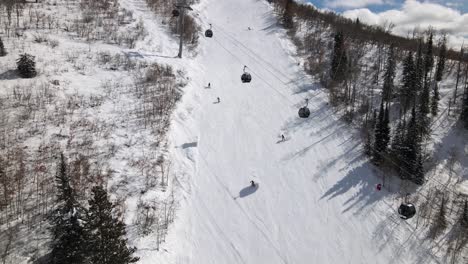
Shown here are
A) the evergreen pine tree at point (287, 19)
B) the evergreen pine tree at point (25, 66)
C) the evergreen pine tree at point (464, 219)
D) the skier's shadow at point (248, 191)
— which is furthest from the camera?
the evergreen pine tree at point (287, 19)

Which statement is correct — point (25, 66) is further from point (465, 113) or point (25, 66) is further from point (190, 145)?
point (465, 113)

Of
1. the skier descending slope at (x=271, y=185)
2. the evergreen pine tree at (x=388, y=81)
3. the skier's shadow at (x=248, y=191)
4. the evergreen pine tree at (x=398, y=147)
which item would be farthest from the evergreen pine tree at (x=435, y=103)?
the skier's shadow at (x=248, y=191)

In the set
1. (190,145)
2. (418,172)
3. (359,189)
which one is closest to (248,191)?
(190,145)

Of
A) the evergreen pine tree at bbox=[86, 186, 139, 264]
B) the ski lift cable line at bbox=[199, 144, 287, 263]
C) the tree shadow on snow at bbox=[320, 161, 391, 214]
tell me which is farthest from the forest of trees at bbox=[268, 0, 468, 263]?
the evergreen pine tree at bbox=[86, 186, 139, 264]

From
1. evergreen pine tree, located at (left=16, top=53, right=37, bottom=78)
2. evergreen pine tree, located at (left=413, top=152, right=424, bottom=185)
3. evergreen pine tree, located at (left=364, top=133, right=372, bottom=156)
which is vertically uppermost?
evergreen pine tree, located at (left=16, top=53, right=37, bottom=78)

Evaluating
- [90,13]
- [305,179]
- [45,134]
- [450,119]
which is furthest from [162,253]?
[450,119]

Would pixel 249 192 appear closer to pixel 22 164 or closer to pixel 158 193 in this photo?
Answer: pixel 158 193

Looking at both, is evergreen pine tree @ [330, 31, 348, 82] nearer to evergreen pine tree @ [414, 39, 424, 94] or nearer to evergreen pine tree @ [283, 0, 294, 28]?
evergreen pine tree @ [414, 39, 424, 94]

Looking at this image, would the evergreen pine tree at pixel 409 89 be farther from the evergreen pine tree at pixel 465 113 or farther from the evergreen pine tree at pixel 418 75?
the evergreen pine tree at pixel 465 113

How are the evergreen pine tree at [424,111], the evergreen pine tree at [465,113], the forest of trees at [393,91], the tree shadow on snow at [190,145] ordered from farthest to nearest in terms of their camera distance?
the evergreen pine tree at [465,113], the evergreen pine tree at [424,111], the forest of trees at [393,91], the tree shadow on snow at [190,145]
